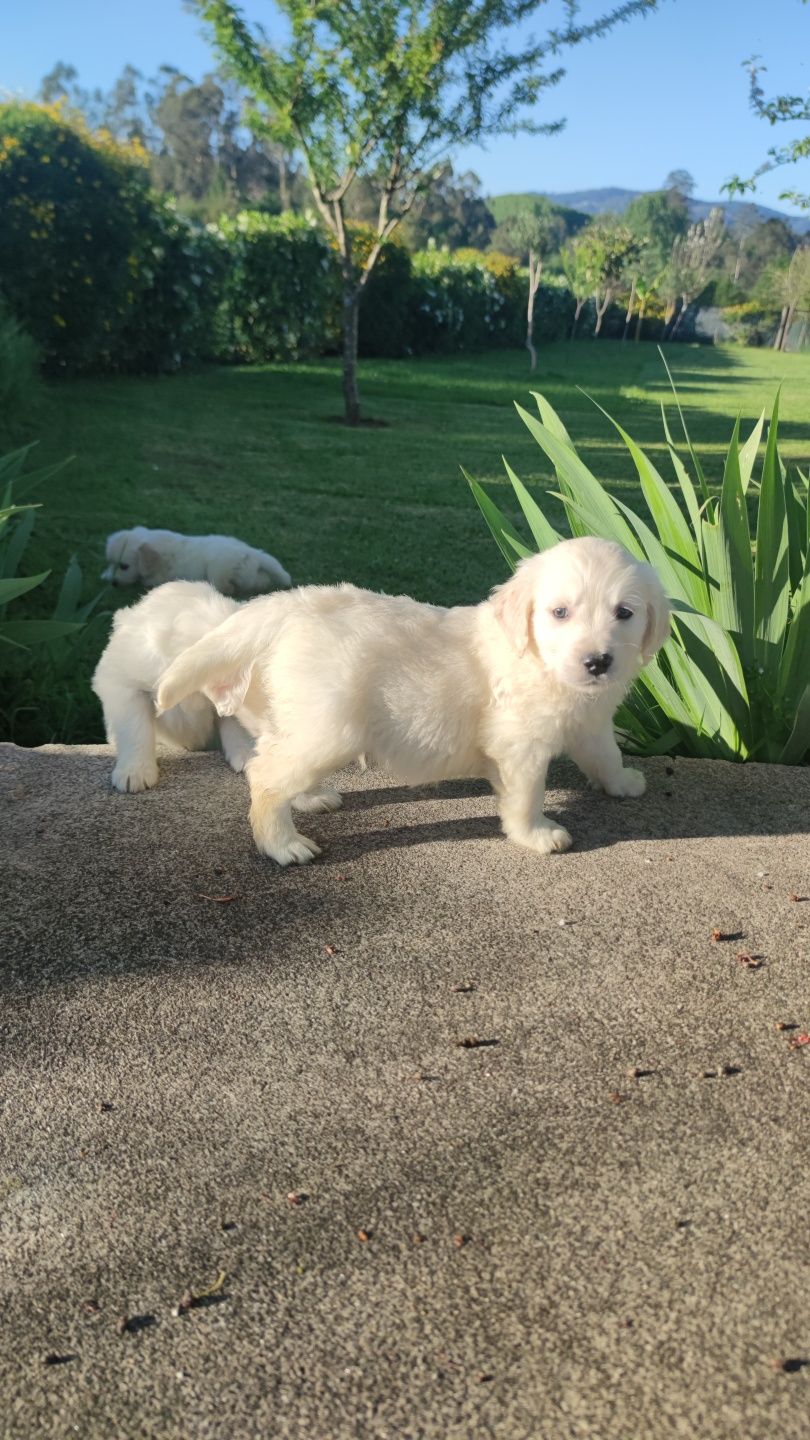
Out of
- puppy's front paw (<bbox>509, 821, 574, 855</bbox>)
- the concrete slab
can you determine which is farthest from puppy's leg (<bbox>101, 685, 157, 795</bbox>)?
puppy's front paw (<bbox>509, 821, 574, 855</bbox>)

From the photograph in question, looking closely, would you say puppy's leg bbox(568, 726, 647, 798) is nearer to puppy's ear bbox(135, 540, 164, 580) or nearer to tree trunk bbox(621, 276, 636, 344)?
puppy's ear bbox(135, 540, 164, 580)

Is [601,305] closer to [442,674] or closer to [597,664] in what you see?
[442,674]

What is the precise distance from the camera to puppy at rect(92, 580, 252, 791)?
3.43m

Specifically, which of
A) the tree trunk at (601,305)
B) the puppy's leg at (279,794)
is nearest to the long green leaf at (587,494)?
the puppy's leg at (279,794)

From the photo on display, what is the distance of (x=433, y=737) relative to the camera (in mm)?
2910

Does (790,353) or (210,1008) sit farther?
(790,353)

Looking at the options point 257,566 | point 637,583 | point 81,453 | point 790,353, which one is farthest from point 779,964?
point 790,353

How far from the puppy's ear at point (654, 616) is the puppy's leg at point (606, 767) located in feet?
1.51

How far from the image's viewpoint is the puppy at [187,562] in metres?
7.72

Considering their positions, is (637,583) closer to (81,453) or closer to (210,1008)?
(210,1008)

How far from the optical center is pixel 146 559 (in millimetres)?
7758

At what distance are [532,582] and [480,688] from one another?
0.35m

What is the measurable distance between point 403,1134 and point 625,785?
1756 millimetres

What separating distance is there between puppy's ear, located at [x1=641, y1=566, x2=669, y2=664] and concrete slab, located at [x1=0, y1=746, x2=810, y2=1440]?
0.65m
